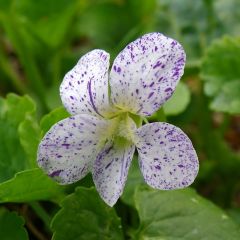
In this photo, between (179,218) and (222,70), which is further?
(222,70)

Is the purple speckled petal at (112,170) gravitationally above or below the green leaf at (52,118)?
below

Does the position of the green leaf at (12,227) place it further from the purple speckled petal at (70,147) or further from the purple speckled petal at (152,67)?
the purple speckled petal at (152,67)

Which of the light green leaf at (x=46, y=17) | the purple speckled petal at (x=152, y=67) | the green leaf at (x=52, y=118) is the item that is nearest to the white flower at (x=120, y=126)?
the purple speckled petal at (x=152, y=67)

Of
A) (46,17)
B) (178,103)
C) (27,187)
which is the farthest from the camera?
(46,17)

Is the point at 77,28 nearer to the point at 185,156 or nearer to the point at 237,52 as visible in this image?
the point at 237,52

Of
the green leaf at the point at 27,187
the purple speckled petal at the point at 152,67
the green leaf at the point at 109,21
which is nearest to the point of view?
the purple speckled petal at the point at 152,67

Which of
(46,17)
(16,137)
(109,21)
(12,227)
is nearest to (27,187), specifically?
(12,227)

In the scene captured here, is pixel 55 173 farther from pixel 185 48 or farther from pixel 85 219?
pixel 185 48
